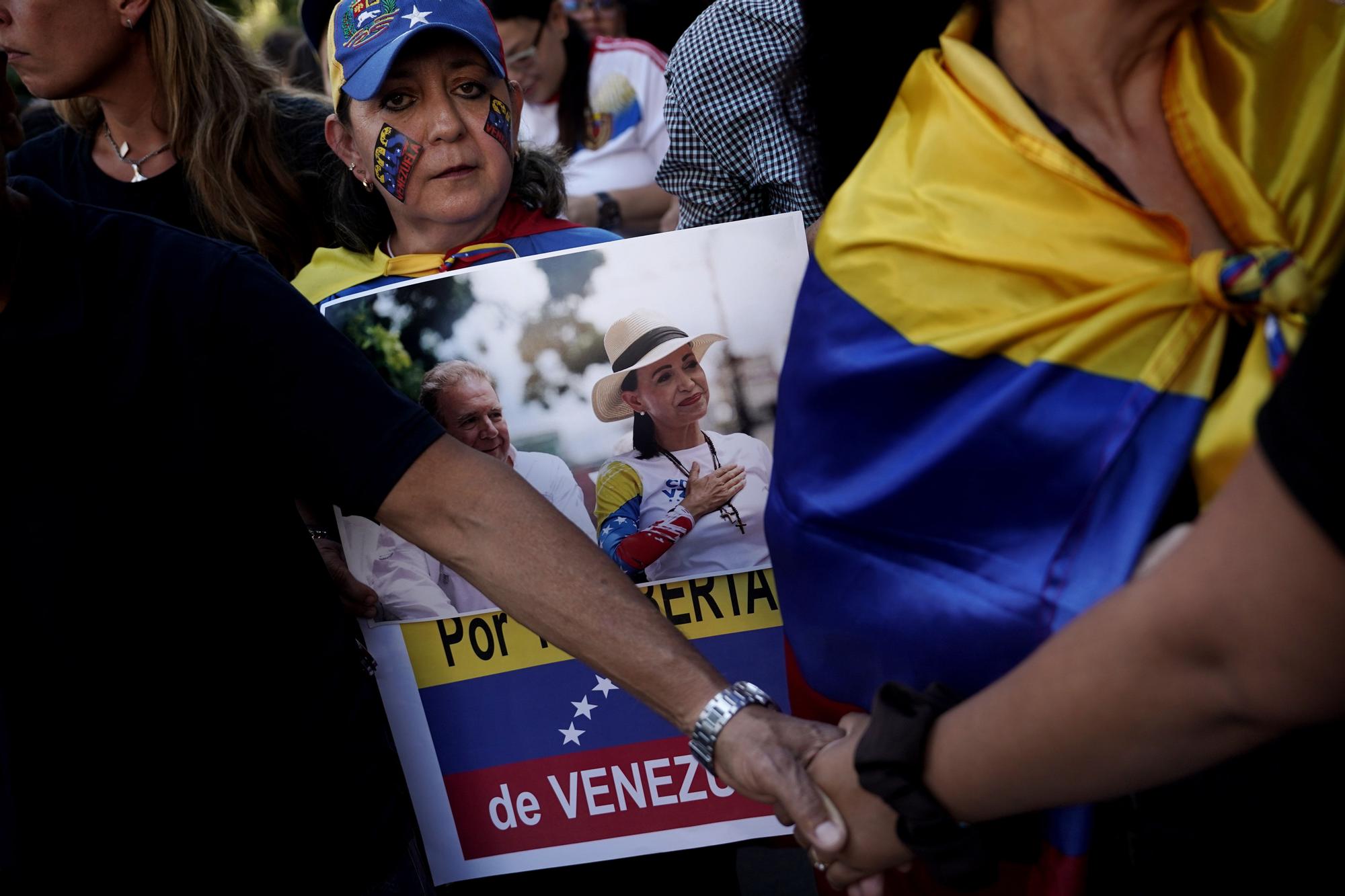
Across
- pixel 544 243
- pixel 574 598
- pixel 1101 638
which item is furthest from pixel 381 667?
pixel 1101 638

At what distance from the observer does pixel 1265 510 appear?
2.82ft

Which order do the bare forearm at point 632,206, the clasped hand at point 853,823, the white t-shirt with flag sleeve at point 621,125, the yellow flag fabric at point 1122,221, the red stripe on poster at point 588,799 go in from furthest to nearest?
the white t-shirt with flag sleeve at point 621,125 → the bare forearm at point 632,206 → the red stripe on poster at point 588,799 → the clasped hand at point 853,823 → the yellow flag fabric at point 1122,221

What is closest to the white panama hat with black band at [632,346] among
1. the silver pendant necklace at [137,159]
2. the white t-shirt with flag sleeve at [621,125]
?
the silver pendant necklace at [137,159]

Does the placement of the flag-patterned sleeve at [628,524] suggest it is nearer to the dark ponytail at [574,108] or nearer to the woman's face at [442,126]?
the woman's face at [442,126]

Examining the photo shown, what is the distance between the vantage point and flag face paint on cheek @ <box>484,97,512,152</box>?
213cm

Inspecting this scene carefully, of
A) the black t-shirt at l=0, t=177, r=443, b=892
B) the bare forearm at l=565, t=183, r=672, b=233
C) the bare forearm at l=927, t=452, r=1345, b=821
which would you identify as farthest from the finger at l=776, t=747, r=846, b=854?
the bare forearm at l=565, t=183, r=672, b=233

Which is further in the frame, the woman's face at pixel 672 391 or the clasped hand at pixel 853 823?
the woman's face at pixel 672 391

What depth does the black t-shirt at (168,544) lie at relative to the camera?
147 cm

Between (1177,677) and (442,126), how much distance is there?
62.8 inches

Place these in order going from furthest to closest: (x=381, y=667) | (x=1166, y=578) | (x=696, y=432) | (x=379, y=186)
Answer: (x=379, y=186) → (x=381, y=667) → (x=696, y=432) → (x=1166, y=578)

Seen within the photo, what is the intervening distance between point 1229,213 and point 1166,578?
502 mm

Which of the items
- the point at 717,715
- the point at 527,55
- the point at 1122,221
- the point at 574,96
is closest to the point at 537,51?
the point at 527,55

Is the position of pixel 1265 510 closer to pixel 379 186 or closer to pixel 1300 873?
pixel 1300 873

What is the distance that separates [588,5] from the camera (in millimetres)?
5219
